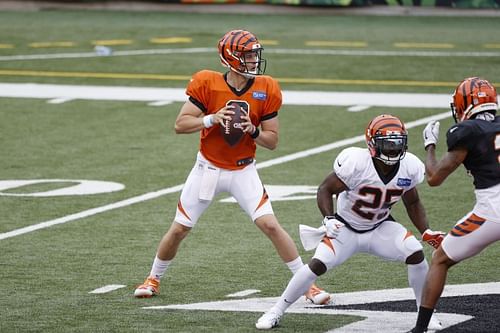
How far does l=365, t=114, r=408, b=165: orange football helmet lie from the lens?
8.06 m

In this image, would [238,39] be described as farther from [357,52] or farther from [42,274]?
[357,52]

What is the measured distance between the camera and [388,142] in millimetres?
8070

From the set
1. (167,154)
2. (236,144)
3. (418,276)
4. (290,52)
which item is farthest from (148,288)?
(290,52)

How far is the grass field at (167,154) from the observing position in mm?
9234

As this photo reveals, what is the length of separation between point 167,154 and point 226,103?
259 inches

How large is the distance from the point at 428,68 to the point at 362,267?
515 inches

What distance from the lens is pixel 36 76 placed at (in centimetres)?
2200

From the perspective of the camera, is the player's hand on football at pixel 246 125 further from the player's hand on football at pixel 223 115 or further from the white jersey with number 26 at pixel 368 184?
the white jersey with number 26 at pixel 368 184

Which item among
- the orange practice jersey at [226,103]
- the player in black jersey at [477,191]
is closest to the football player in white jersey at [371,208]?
the player in black jersey at [477,191]

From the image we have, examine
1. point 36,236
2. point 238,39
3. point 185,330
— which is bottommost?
point 36,236

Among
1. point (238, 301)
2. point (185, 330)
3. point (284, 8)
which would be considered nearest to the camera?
point (185, 330)

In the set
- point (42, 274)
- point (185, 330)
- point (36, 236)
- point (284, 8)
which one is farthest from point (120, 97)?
point (284, 8)

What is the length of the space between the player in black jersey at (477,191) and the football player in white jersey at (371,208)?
12.7 inches

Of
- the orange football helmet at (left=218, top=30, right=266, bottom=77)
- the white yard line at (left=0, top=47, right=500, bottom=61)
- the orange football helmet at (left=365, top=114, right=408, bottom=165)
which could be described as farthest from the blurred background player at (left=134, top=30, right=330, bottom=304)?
the white yard line at (left=0, top=47, right=500, bottom=61)
